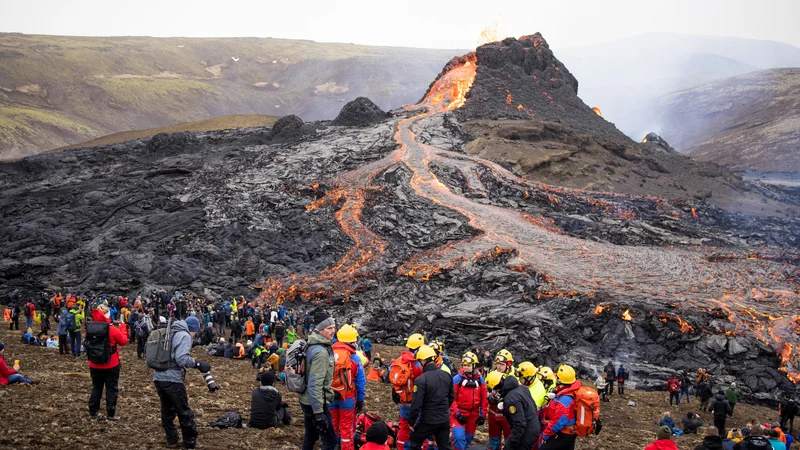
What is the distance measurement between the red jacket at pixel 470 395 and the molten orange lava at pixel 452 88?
60.8m

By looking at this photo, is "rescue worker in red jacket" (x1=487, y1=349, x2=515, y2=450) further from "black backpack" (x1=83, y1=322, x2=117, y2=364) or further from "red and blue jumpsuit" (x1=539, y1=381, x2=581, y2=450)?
"black backpack" (x1=83, y1=322, x2=117, y2=364)

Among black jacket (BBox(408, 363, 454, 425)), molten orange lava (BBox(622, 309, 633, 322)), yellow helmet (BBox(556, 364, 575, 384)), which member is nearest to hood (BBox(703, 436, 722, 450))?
yellow helmet (BBox(556, 364, 575, 384))

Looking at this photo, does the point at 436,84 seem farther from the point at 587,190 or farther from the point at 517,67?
the point at 587,190

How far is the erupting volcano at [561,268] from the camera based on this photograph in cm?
2725

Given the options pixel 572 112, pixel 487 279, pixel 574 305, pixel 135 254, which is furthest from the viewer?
pixel 572 112

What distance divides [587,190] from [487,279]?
20.3 metres

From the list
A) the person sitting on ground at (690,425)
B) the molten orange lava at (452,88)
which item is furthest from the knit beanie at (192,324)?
the molten orange lava at (452,88)

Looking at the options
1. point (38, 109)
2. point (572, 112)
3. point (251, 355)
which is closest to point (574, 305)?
point (251, 355)

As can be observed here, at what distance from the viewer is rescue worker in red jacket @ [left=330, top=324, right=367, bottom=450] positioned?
900 cm

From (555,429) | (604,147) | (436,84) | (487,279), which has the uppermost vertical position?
(436,84)

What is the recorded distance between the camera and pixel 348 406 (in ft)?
29.9

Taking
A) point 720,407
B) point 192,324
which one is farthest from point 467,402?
point 720,407

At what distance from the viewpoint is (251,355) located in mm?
21969

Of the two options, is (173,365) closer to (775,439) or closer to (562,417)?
(562,417)
